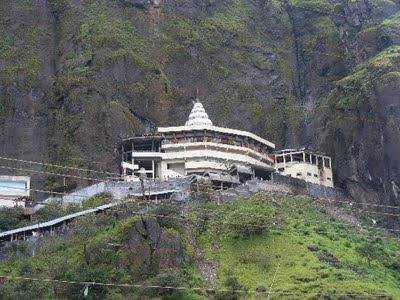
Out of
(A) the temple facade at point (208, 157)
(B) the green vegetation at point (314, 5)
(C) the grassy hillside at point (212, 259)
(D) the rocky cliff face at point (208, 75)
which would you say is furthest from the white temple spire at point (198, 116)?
(B) the green vegetation at point (314, 5)

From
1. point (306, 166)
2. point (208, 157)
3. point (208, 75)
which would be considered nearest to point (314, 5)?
point (208, 75)

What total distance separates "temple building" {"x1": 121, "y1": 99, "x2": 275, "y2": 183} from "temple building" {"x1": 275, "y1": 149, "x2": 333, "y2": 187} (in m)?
2.08

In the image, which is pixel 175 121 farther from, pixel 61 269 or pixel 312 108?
pixel 61 269

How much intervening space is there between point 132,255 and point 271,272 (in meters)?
8.69

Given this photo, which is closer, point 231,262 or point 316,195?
point 231,262

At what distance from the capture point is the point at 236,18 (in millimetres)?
96812

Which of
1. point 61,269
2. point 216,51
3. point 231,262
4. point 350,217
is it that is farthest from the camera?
point 216,51

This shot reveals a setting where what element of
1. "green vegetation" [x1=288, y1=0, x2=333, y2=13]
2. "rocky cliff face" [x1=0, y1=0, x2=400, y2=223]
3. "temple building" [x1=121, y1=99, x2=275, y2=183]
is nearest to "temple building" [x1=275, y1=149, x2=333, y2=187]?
"rocky cliff face" [x1=0, y1=0, x2=400, y2=223]

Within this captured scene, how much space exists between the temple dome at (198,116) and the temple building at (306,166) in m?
7.34

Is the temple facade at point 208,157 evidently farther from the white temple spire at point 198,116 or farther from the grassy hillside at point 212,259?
the grassy hillside at point 212,259

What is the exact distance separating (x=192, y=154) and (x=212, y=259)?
19060mm

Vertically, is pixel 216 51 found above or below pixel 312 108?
above

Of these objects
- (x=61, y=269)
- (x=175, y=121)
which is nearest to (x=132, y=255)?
(x=61, y=269)

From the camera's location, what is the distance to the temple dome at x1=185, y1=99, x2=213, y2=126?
79875 mm
